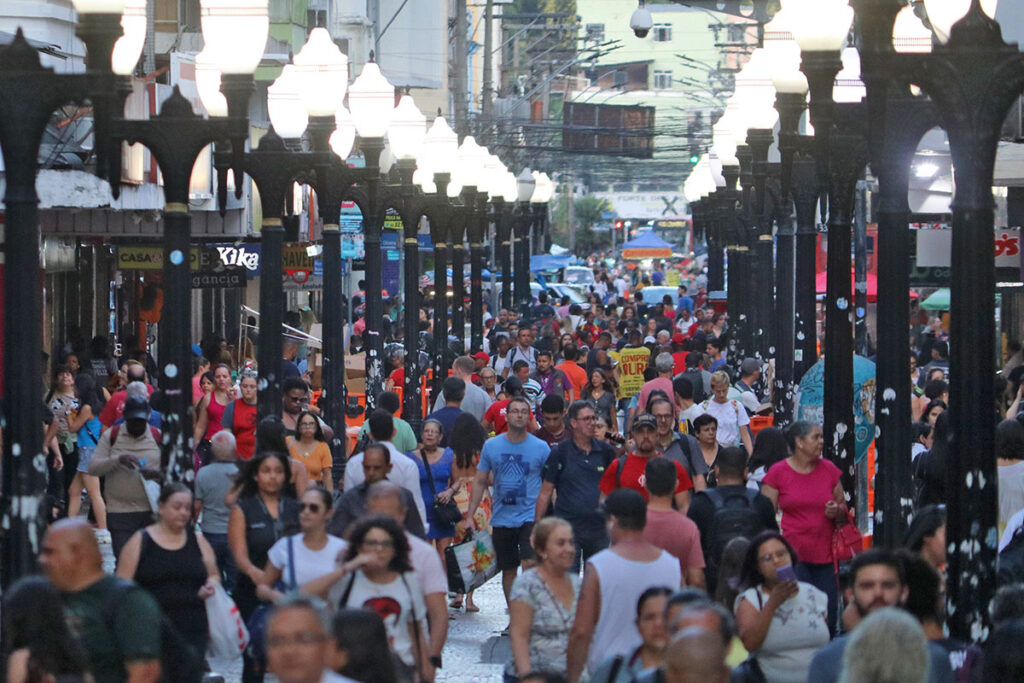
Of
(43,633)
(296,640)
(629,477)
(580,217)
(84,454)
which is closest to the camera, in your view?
(296,640)

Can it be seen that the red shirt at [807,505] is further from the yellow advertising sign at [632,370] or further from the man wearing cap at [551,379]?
the yellow advertising sign at [632,370]

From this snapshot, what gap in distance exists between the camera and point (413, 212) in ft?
81.8

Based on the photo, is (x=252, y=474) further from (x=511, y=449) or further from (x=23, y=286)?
(x=511, y=449)

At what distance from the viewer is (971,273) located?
862 cm

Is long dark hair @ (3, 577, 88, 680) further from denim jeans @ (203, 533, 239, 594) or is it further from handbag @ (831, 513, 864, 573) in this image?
handbag @ (831, 513, 864, 573)

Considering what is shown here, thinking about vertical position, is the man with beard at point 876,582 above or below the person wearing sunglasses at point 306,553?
above

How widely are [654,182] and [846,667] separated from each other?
132752mm

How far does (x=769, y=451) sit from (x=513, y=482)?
1789 millimetres

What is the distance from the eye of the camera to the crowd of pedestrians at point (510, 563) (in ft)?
21.2

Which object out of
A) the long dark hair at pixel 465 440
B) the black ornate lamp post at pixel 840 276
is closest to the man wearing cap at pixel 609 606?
the black ornate lamp post at pixel 840 276

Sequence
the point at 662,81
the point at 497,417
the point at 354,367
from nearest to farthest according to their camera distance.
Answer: the point at 497,417 < the point at 354,367 < the point at 662,81

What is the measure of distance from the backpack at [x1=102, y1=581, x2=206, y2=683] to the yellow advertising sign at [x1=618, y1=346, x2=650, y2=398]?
16.3 metres

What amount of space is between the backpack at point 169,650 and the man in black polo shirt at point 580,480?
4871 mm

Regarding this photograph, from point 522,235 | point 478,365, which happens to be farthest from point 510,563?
point 522,235
